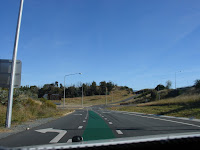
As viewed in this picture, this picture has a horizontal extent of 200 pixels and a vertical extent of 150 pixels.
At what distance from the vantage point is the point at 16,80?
10.7 meters

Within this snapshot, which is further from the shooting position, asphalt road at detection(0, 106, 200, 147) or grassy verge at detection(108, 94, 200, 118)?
grassy verge at detection(108, 94, 200, 118)

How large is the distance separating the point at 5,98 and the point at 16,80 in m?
7.30

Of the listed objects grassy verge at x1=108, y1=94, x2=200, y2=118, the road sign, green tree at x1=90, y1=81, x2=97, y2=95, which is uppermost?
green tree at x1=90, y1=81, x2=97, y2=95

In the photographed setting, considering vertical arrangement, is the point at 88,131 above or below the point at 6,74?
below

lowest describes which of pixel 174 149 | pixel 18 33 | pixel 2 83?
pixel 174 149

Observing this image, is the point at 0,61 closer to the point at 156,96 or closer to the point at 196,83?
the point at 196,83

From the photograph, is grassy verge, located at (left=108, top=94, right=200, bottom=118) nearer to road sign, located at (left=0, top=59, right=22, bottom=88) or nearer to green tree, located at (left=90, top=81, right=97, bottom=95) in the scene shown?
road sign, located at (left=0, top=59, right=22, bottom=88)

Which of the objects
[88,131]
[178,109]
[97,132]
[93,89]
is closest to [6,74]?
[88,131]

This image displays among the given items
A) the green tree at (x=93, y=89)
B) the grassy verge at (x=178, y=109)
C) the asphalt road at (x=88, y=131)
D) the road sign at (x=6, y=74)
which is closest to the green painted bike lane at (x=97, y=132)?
the asphalt road at (x=88, y=131)

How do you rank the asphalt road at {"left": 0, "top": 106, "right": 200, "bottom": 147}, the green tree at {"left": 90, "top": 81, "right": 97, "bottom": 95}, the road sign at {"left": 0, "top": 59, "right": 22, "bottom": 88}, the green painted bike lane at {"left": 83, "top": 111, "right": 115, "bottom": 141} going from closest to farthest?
the asphalt road at {"left": 0, "top": 106, "right": 200, "bottom": 147}
the green painted bike lane at {"left": 83, "top": 111, "right": 115, "bottom": 141}
the road sign at {"left": 0, "top": 59, "right": 22, "bottom": 88}
the green tree at {"left": 90, "top": 81, "right": 97, "bottom": 95}

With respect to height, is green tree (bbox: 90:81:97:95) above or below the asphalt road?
above

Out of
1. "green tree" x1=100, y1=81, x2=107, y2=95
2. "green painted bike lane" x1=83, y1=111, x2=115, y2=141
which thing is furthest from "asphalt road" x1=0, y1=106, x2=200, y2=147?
"green tree" x1=100, y1=81, x2=107, y2=95

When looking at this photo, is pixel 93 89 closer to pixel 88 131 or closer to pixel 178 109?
pixel 178 109

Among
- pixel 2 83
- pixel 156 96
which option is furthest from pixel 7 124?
pixel 156 96
